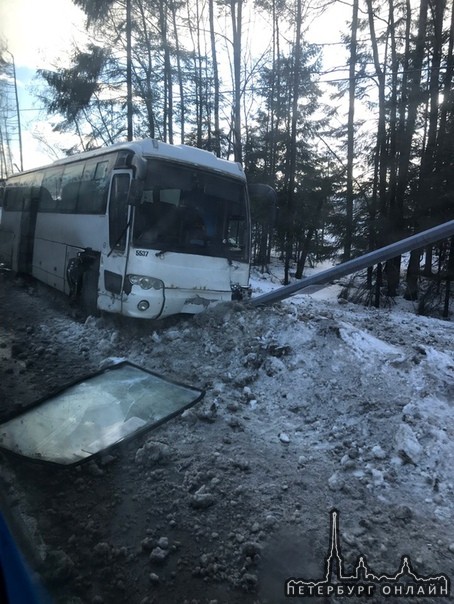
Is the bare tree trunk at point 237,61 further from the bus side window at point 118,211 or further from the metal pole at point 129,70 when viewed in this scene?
the bus side window at point 118,211

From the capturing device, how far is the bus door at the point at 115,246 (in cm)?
714

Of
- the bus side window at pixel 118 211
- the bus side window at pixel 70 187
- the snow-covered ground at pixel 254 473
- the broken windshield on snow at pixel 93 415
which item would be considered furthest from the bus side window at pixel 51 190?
the broken windshield on snow at pixel 93 415

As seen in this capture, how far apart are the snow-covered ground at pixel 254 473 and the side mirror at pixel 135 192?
7.10 feet

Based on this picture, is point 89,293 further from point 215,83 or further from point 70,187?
point 215,83

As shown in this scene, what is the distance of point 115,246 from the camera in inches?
290

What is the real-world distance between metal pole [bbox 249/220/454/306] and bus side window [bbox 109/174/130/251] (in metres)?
2.43

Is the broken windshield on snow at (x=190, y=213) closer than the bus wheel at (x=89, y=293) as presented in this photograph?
Yes

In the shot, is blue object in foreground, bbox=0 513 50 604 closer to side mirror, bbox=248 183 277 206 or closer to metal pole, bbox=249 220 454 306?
metal pole, bbox=249 220 454 306

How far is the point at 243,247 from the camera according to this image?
26.8ft

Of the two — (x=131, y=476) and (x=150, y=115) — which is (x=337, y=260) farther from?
(x=131, y=476)

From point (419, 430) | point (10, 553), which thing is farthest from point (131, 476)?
point (419, 430)

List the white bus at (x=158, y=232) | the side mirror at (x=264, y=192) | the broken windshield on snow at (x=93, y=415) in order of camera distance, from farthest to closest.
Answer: the side mirror at (x=264, y=192) → the white bus at (x=158, y=232) → the broken windshield on snow at (x=93, y=415)

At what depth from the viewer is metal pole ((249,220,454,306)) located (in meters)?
6.89

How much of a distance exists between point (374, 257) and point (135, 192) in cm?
384
